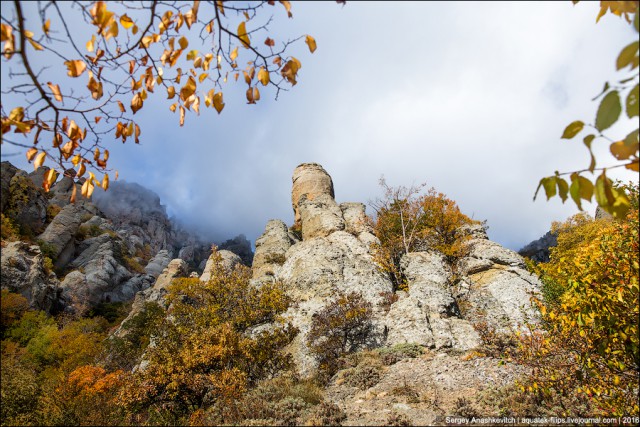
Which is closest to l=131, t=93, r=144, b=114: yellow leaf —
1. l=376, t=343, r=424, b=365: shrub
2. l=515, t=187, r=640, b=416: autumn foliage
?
l=515, t=187, r=640, b=416: autumn foliage

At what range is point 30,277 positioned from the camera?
114 ft

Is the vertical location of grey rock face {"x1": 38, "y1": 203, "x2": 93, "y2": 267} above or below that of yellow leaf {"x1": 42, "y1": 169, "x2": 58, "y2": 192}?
above

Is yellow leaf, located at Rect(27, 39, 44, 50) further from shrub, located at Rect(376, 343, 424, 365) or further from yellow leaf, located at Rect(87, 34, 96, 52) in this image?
shrub, located at Rect(376, 343, 424, 365)

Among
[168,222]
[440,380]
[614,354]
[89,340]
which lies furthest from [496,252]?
[168,222]

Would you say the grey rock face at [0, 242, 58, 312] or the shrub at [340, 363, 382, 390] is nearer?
the shrub at [340, 363, 382, 390]

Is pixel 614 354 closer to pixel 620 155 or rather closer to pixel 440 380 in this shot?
pixel 620 155

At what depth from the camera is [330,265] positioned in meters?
21.6

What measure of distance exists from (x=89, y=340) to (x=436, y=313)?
34074 millimetres

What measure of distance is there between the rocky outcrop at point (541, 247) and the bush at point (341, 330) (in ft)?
184

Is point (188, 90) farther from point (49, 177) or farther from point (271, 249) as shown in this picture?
point (271, 249)

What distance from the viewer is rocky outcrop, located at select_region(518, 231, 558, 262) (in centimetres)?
5891

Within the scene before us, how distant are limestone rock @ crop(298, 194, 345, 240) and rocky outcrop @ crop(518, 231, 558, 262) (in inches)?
1829

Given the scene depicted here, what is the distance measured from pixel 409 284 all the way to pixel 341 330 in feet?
17.0

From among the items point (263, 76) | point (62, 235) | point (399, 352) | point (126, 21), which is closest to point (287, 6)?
point (263, 76)
